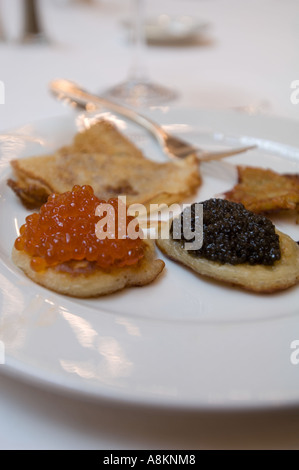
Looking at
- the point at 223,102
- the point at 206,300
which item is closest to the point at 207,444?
the point at 206,300

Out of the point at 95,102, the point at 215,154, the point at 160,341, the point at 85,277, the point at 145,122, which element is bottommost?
the point at 160,341

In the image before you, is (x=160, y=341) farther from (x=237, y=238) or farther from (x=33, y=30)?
(x=33, y=30)

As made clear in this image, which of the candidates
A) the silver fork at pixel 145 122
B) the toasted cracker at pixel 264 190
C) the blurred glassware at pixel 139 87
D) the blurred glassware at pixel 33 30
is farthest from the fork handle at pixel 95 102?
the blurred glassware at pixel 33 30

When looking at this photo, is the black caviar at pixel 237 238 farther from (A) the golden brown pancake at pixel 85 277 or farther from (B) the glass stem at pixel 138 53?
(B) the glass stem at pixel 138 53

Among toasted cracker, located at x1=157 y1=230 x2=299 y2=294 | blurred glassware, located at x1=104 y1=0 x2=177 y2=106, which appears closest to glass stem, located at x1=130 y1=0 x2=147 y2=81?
blurred glassware, located at x1=104 y1=0 x2=177 y2=106

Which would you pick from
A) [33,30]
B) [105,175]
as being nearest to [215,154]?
[105,175]

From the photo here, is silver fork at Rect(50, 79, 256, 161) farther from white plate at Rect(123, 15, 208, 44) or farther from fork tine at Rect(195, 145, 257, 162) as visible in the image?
white plate at Rect(123, 15, 208, 44)
